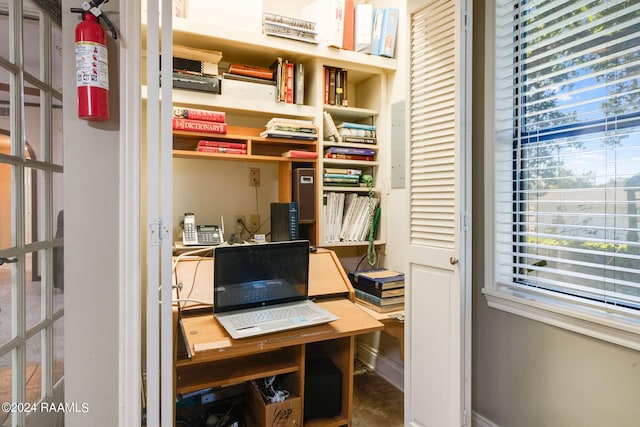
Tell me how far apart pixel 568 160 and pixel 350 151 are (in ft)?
4.53

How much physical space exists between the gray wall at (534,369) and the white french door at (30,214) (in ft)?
6.08

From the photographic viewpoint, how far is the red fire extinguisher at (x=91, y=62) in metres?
1.00

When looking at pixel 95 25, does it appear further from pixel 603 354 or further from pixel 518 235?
pixel 603 354

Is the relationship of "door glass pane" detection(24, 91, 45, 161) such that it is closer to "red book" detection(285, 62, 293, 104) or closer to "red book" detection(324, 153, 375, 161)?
"red book" detection(285, 62, 293, 104)

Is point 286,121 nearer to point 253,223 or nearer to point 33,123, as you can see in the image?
point 253,223

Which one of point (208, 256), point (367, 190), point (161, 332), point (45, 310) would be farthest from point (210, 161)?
point (161, 332)

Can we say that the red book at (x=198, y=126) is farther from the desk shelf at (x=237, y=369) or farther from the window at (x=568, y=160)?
the window at (x=568, y=160)

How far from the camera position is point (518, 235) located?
1.74 m

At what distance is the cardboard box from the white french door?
844mm

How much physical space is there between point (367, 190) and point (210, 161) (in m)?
1.13

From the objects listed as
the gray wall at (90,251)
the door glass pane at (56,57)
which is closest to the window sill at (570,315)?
the gray wall at (90,251)

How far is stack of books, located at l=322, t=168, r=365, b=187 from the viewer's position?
2557mm

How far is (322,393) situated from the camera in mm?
1951

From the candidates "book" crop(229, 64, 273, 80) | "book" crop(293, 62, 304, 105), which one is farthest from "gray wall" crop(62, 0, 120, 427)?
"book" crop(293, 62, 304, 105)
